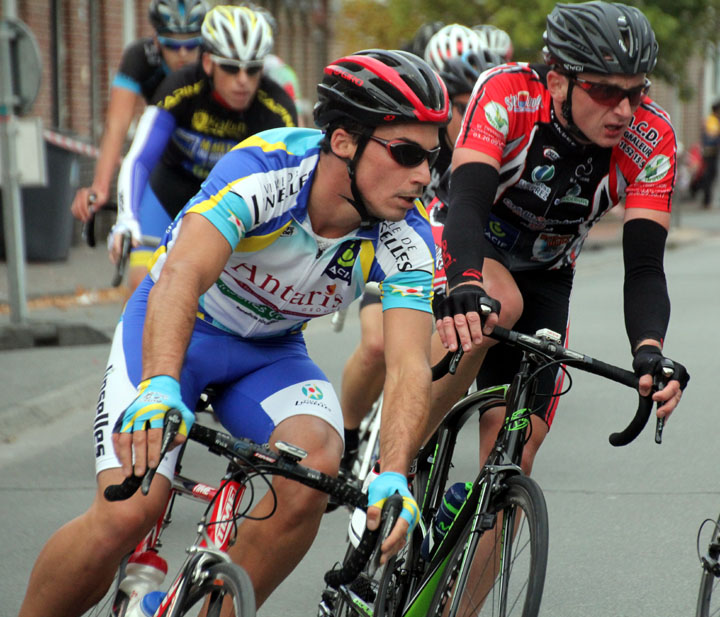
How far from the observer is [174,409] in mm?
2826

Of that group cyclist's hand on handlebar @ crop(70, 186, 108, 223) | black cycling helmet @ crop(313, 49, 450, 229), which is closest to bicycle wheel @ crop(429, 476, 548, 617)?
black cycling helmet @ crop(313, 49, 450, 229)

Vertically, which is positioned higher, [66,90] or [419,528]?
[419,528]

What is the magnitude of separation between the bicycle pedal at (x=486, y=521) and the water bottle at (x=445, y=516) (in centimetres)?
37

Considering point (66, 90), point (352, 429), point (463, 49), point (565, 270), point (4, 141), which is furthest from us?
point (66, 90)

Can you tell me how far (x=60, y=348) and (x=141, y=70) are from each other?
11.0 ft

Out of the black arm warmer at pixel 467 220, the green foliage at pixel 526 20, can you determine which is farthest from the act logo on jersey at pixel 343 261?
the green foliage at pixel 526 20

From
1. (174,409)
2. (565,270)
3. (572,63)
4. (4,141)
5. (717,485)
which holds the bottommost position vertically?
(4,141)

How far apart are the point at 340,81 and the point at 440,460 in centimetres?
135

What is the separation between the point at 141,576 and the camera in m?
3.57

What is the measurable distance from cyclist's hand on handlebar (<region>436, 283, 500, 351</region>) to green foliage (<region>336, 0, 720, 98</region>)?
59.5 feet

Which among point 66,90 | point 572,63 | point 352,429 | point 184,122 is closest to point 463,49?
point 184,122

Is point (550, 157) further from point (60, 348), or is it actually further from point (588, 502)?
point (60, 348)

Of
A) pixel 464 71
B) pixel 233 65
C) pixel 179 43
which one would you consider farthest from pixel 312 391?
pixel 179 43

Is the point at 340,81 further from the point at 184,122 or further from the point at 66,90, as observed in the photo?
the point at 66,90
